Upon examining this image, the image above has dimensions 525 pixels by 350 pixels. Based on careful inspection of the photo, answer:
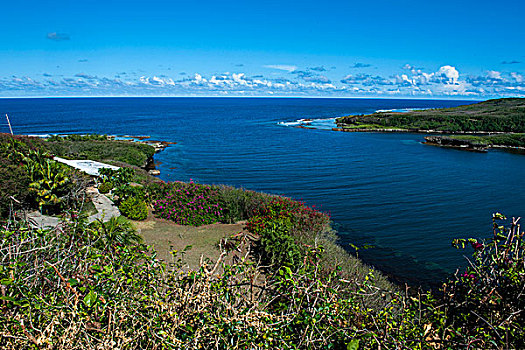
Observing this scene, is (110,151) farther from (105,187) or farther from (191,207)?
(191,207)

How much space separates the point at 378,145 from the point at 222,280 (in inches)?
1993

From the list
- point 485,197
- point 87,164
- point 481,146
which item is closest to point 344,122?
point 481,146

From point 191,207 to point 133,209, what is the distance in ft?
8.16

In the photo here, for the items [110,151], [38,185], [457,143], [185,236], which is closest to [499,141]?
[457,143]

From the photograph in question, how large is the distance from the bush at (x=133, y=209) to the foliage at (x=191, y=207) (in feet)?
2.56

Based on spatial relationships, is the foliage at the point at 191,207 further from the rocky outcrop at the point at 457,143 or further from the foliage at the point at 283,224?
the rocky outcrop at the point at 457,143

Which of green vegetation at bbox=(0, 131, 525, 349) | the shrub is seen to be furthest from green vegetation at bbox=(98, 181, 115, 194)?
green vegetation at bbox=(0, 131, 525, 349)

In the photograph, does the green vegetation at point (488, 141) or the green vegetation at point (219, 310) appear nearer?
the green vegetation at point (219, 310)

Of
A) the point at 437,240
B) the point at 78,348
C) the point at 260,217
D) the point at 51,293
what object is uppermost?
the point at 51,293

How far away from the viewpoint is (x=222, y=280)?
4.09m

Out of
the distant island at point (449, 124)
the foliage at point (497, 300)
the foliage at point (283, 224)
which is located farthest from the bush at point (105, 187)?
the distant island at point (449, 124)

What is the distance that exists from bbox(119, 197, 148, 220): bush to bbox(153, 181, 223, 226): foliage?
782 mm

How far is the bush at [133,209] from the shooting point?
47.8 feet

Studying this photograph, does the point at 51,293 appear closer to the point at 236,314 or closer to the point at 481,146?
the point at 236,314
